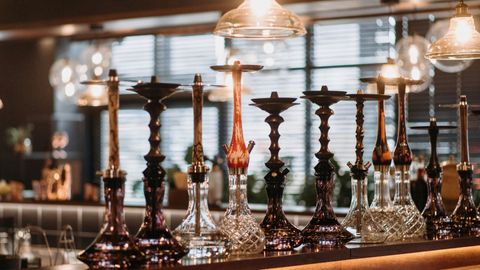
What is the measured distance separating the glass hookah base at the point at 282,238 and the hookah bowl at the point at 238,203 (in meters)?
0.10

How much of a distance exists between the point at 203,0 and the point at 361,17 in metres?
1.79

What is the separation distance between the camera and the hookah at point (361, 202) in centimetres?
293

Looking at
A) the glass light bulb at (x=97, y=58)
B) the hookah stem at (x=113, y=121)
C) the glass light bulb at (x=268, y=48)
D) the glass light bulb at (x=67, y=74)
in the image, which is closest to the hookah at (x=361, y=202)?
the hookah stem at (x=113, y=121)

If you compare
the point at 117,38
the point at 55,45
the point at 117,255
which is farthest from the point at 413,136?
the point at 117,255

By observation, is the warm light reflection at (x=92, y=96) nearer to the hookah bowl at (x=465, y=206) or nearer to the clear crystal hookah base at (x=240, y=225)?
the hookah bowl at (x=465, y=206)

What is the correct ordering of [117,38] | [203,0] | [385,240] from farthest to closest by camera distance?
[117,38] → [203,0] → [385,240]

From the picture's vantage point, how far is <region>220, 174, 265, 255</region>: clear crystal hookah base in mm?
2482

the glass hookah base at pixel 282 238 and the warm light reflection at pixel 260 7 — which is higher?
the warm light reflection at pixel 260 7

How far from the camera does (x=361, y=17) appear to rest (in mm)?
8781

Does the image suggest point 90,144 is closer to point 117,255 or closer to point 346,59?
point 346,59

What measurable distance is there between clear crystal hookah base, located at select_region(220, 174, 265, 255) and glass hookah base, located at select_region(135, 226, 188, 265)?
0.26m

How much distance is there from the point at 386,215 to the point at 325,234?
0.27 m

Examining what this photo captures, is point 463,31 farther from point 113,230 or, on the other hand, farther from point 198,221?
point 113,230

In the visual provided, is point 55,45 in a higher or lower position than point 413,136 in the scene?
higher
